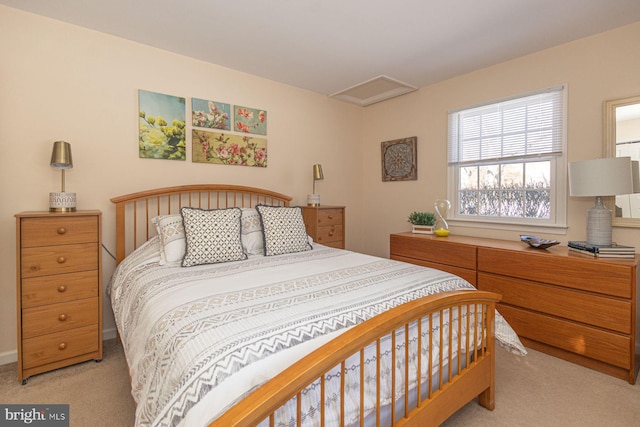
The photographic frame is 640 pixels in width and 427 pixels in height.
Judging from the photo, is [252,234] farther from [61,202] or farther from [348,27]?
[348,27]

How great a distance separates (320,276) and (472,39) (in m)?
2.24

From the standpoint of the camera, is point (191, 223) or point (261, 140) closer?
point (191, 223)

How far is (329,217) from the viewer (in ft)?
11.2

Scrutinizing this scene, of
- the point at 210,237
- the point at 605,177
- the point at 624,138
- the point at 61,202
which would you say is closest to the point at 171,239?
the point at 210,237

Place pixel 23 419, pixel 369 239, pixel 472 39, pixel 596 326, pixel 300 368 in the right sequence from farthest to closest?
1. pixel 369 239
2. pixel 472 39
3. pixel 596 326
4. pixel 23 419
5. pixel 300 368

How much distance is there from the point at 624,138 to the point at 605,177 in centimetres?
49

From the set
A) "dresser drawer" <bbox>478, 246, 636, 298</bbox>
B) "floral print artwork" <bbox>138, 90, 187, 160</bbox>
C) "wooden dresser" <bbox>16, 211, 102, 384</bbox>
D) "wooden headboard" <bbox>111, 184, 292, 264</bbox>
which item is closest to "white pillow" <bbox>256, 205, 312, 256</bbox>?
"wooden headboard" <bbox>111, 184, 292, 264</bbox>

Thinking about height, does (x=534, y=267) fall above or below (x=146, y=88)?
below

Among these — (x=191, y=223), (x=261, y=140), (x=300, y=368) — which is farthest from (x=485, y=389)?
(x=261, y=140)

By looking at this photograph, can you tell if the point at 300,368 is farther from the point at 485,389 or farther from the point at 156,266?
the point at 156,266

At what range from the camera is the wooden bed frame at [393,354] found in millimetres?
799

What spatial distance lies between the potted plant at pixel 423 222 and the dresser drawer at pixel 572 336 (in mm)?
1010

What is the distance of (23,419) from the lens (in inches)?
64.0

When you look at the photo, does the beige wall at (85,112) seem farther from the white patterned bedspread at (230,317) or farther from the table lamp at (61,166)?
the white patterned bedspread at (230,317)
